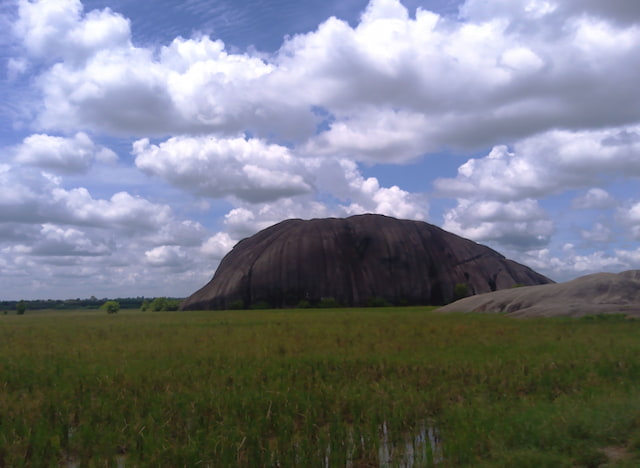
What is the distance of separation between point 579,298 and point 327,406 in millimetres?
25882

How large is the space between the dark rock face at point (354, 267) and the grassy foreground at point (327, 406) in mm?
50377

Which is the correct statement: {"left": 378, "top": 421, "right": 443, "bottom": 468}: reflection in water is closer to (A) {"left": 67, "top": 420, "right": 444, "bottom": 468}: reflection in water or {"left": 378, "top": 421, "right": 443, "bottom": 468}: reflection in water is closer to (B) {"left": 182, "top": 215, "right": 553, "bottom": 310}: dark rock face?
(A) {"left": 67, "top": 420, "right": 444, "bottom": 468}: reflection in water

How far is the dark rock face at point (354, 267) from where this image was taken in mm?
65375

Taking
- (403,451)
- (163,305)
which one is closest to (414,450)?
(403,451)

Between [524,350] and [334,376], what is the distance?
6.11m

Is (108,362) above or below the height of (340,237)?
below

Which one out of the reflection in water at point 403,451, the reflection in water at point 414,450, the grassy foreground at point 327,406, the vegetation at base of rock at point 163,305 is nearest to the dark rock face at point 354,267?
the vegetation at base of rock at point 163,305

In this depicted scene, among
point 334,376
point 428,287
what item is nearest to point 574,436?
point 334,376

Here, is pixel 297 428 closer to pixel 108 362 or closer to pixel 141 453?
pixel 141 453

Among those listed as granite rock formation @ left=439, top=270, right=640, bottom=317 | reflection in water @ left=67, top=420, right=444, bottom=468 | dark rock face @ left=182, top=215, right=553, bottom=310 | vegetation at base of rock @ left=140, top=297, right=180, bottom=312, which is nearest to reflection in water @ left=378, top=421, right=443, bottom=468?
reflection in water @ left=67, top=420, right=444, bottom=468

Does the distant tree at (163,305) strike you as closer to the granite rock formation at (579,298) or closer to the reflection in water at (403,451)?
the granite rock formation at (579,298)

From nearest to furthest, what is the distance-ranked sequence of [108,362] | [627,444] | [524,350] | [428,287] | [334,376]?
[627,444] → [334,376] → [108,362] → [524,350] → [428,287]

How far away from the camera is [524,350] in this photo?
45.9 feet

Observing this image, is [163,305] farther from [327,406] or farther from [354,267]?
[327,406]
